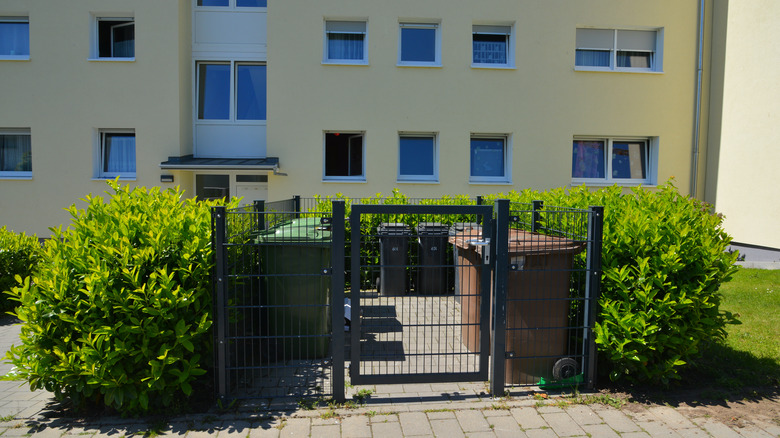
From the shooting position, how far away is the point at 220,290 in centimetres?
392

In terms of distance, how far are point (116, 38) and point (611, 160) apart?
13141 millimetres

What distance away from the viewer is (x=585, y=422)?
3.76m

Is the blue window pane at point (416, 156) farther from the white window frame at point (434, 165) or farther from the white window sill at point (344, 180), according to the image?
the white window sill at point (344, 180)

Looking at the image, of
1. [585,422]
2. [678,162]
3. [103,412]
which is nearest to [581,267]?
[585,422]

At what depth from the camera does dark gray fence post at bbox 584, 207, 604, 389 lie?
4.23 m

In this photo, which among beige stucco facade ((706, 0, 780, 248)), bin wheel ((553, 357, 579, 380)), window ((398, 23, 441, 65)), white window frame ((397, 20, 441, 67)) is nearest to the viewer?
bin wheel ((553, 357, 579, 380))

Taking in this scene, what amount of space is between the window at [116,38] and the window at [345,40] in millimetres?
5004

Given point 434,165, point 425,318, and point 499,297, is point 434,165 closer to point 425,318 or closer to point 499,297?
point 425,318

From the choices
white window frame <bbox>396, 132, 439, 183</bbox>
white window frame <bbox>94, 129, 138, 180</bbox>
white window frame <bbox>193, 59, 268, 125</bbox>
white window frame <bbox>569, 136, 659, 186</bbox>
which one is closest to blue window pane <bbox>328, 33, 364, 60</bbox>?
white window frame <bbox>193, 59, 268, 125</bbox>

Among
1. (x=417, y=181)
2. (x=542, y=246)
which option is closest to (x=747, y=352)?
(x=542, y=246)

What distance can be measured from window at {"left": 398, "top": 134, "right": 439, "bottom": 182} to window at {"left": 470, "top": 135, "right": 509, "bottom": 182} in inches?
41.8

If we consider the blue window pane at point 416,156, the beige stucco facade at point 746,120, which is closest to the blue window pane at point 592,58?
the beige stucco facade at point 746,120

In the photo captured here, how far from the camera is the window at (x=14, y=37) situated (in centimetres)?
1281

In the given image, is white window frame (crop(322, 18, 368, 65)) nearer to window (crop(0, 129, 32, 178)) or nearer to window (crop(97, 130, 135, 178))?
window (crop(97, 130, 135, 178))
